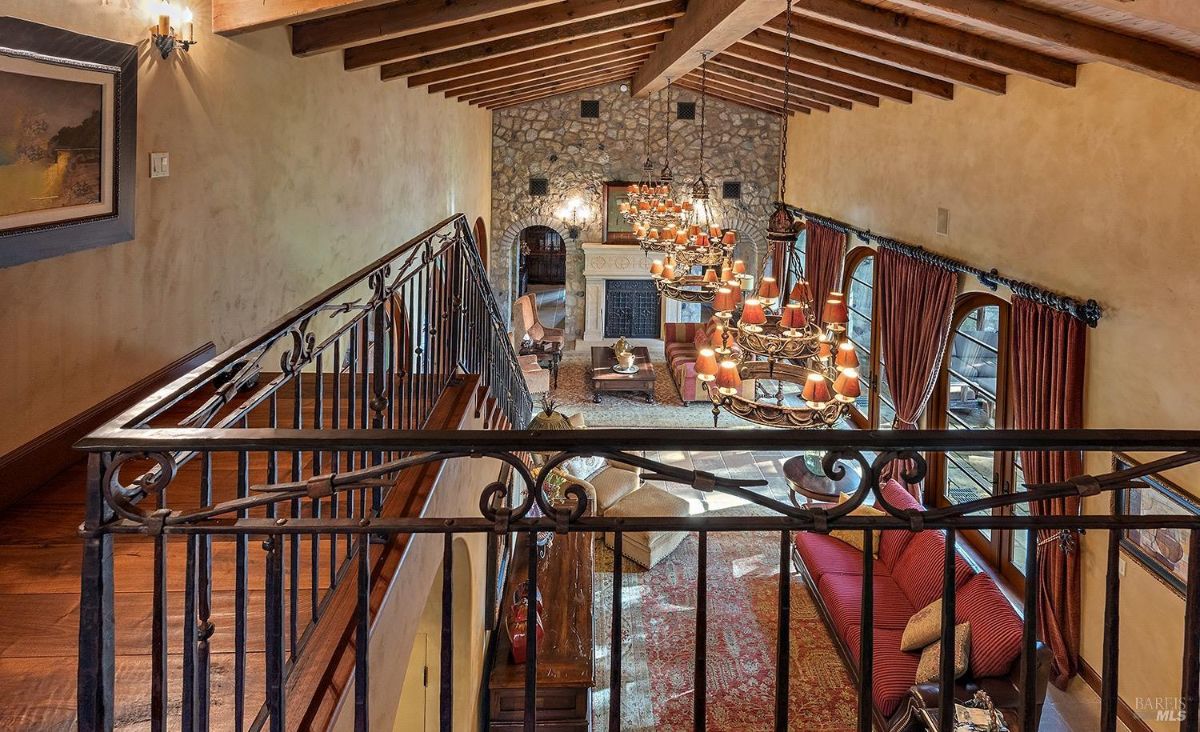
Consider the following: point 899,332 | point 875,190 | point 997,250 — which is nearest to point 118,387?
point 997,250

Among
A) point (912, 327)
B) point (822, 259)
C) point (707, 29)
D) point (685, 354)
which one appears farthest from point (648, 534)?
point (685, 354)

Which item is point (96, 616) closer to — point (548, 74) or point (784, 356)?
point (784, 356)

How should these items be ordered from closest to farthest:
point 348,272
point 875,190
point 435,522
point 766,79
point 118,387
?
point 435,522 < point 118,387 < point 348,272 < point 875,190 < point 766,79

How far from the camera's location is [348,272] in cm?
661

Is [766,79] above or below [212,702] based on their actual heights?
above

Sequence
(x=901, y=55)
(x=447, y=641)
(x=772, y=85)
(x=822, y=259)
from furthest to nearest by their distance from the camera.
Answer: (x=822, y=259) < (x=772, y=85) < (x=901, y=55) < (x=447, y=641)

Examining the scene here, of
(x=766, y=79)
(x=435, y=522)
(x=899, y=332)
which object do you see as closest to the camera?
(x=435, y=522)

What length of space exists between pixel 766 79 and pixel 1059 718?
8.20 metres

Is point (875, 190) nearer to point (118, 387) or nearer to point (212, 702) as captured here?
point (118, 387)

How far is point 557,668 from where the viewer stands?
17.6 feet

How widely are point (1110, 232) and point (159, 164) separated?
5605 millimetres

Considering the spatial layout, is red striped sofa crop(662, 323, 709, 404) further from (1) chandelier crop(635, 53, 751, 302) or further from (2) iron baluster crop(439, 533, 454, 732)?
(2) iron baluster crop(439, 533, 454, 732)

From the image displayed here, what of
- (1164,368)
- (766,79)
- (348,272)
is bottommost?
(1164,368)

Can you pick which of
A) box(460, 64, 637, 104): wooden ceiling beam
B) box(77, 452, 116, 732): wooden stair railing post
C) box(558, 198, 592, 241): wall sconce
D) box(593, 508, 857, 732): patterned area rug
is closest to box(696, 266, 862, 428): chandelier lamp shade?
box(593, 508, 857, 732): patterned area rug
